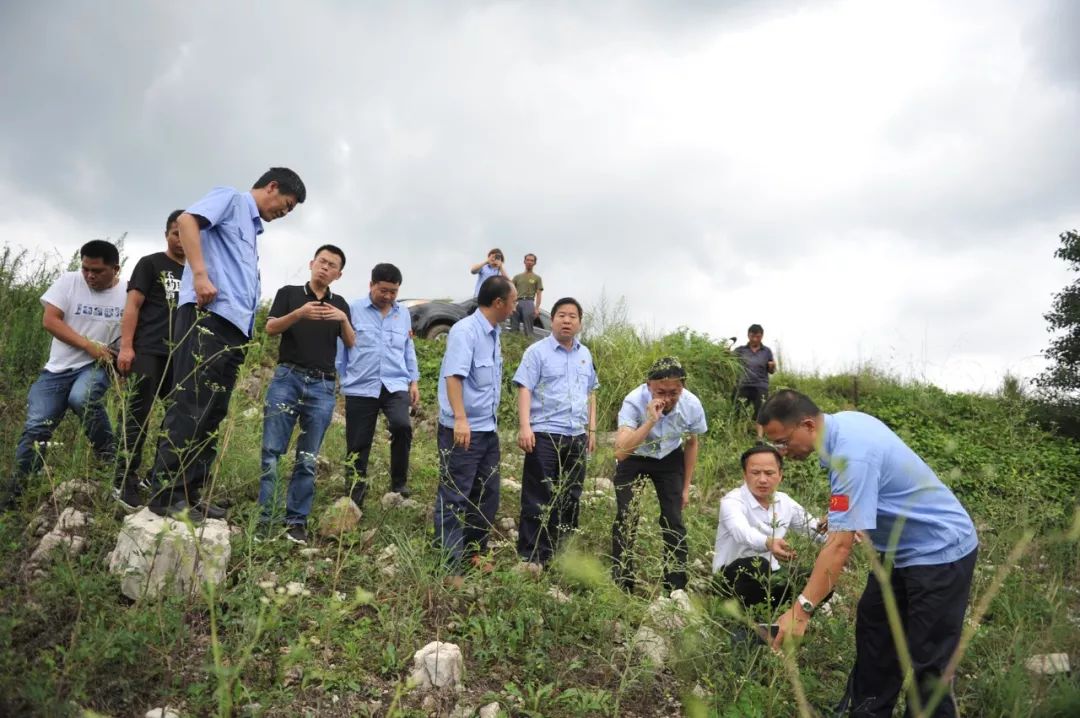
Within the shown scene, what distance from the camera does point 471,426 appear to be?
4227 millimetres

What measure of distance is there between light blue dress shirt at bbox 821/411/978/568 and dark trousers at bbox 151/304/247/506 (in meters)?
2.66

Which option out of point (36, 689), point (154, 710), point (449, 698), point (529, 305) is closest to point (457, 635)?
point (449, 698)

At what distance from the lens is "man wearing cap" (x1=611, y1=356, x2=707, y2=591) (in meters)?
4.31

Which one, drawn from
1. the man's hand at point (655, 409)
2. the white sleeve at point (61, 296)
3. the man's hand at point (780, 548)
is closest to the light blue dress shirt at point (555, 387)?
the man's hand at point (655, 409)

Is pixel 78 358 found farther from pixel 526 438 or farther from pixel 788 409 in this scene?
pixel 788 409

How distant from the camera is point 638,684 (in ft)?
10.5

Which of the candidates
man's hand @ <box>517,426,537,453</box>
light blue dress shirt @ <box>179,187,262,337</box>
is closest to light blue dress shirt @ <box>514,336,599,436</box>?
man's hand @ <box>517,426,537,453</box>

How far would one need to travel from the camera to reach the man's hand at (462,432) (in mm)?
4035

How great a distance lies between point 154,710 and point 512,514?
335 centimetres

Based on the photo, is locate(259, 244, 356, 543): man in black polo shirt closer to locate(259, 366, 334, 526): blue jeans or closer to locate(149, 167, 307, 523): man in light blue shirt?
locate(259, 366, 334, 526): blue jeans

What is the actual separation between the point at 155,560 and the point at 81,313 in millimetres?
1680

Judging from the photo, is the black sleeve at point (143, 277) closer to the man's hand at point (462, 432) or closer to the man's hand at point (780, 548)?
the man's hand at point (462, 432)

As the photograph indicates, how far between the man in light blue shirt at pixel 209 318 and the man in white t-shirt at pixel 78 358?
0.69m

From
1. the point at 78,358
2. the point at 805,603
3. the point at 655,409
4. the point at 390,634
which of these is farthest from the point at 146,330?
the point at 805,603
